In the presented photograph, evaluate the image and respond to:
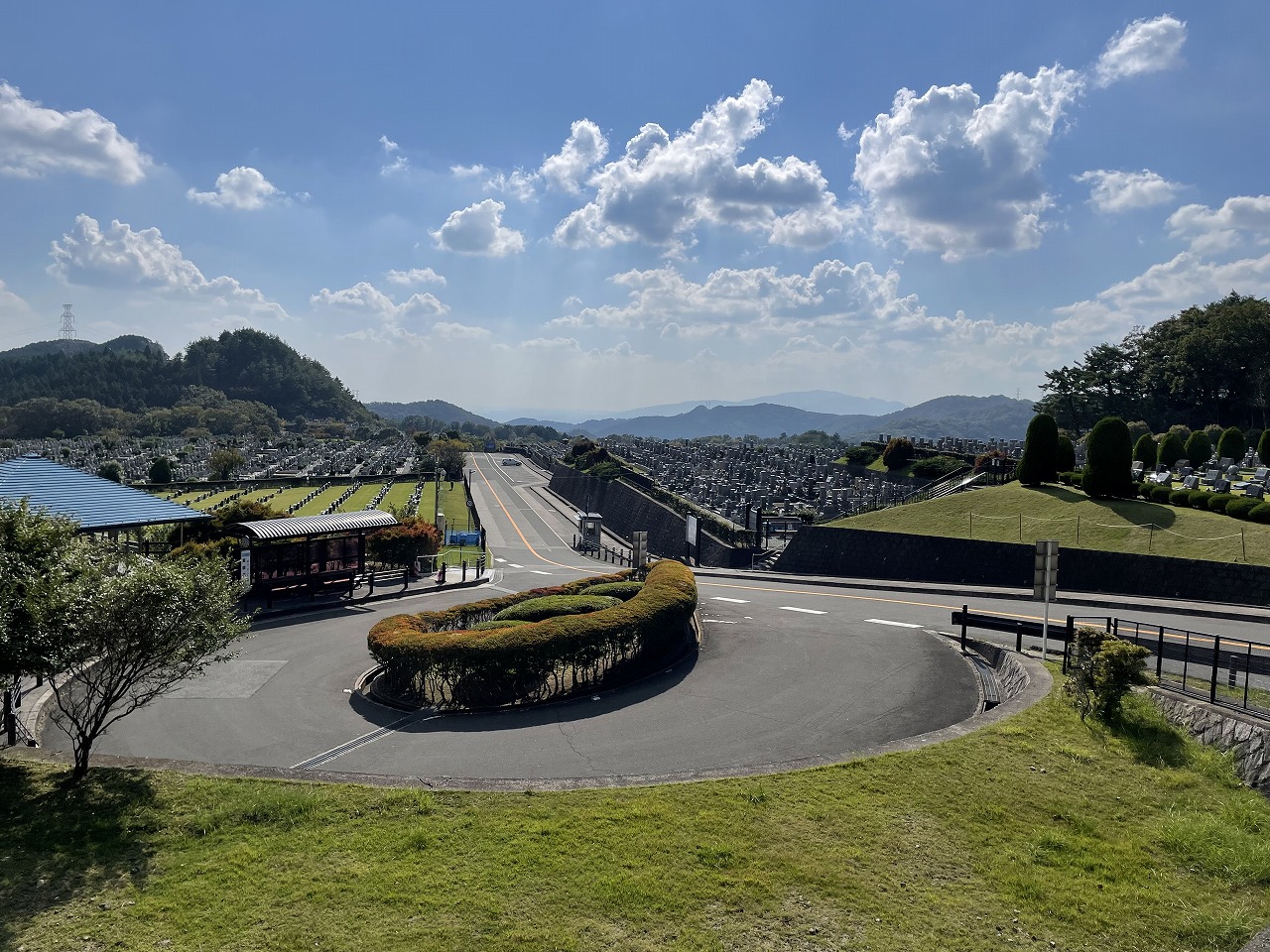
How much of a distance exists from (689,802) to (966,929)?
110 inches

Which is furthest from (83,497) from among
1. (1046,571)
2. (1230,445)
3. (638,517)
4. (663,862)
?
(1230,445)

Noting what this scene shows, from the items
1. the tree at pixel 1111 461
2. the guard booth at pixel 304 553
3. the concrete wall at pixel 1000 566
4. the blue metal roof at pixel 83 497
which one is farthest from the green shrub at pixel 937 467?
the blue metal roof at pixel 83 497

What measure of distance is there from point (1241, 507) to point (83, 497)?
35.2 metres

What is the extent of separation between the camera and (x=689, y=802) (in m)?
7.64

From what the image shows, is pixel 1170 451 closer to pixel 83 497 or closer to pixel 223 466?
pixel 83 497

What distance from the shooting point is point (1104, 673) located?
9930 mm

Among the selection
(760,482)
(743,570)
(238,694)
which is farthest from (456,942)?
(760,482)

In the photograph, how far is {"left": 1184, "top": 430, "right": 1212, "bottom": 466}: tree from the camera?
3466cm

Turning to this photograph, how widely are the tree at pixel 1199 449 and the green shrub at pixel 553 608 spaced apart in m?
33.1

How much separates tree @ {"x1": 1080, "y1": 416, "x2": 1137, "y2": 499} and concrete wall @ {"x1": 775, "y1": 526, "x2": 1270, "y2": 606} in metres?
5.34

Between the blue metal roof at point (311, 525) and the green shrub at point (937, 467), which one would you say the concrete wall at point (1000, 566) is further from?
the blue metal roof at point (311, 525)

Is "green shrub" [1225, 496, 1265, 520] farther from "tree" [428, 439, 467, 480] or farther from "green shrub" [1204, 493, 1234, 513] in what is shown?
"tree" [428, 439, 467, 480]

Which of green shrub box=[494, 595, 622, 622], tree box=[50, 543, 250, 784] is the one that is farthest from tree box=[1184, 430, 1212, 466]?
tree box=[50, 543, 250, 784]

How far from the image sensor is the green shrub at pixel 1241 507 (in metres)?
22.4
